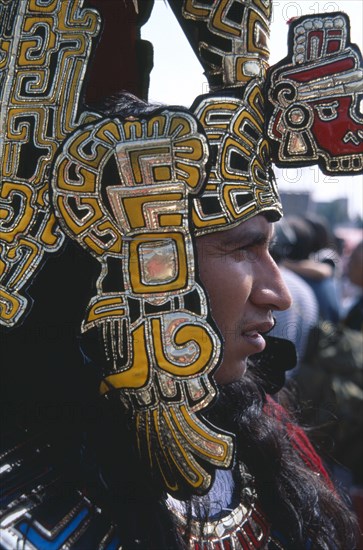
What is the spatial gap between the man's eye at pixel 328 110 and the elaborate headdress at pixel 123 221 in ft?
0.86

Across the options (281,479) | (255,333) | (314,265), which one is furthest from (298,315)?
(255,333)

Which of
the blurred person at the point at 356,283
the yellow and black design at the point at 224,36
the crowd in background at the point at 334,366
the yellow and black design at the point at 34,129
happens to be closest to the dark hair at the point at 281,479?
the yellow and black design at the point at 34,129

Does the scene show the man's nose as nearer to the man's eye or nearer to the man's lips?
the man's lips

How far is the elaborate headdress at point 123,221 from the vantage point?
1.27 meters

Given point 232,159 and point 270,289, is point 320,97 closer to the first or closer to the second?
point 232,159

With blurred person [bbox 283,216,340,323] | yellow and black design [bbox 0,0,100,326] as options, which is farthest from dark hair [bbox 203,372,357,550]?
blurred person [bbox 283,216,340,323]

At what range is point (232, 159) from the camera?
1361mm

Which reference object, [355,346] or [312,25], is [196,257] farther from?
[355,346]

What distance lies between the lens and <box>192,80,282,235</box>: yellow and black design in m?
1.34

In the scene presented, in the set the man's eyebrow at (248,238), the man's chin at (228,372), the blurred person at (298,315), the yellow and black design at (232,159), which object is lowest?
the blurred person at (298,315)

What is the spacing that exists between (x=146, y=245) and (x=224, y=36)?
1.51ft

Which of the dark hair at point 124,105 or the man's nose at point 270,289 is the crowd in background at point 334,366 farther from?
the dark hair at point 124,105

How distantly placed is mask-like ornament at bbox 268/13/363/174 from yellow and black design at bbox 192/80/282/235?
0.17 ft

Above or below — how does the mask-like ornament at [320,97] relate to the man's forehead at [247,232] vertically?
above
